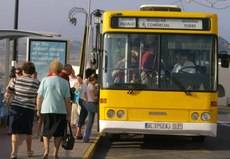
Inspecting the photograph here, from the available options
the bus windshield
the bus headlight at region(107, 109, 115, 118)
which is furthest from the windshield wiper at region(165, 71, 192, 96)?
the bus headlight at region(107, 109, 115, 118)

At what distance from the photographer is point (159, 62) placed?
50.0 feet

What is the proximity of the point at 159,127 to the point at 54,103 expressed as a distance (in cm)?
430

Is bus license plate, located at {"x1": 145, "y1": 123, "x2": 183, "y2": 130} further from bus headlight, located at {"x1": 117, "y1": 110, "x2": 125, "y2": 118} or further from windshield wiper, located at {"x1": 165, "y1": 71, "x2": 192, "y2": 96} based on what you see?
windshield wiper, located at {"x1": 165, "y1": 71, "x2": 192, "y2": 96}

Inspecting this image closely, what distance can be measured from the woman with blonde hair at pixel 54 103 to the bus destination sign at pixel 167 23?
4.36 m

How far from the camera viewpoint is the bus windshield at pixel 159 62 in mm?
15133

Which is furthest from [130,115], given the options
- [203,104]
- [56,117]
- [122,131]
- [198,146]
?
[56,117]

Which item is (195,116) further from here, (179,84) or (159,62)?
(159,62)

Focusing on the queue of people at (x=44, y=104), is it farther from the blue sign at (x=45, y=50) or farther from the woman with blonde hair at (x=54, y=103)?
the blue sign at (x=45, y=50)

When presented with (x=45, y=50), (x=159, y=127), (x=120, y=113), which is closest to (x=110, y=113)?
(x=120, y=113)

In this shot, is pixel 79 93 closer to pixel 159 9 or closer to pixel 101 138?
pixel 101 138

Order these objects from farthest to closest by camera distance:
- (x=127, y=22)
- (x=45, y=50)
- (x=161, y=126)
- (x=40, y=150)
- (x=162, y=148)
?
(x=45, y=50)
(x=162, y=148)
(x=127, y=22)
(x=161, y=126)
(x=40, y=150)

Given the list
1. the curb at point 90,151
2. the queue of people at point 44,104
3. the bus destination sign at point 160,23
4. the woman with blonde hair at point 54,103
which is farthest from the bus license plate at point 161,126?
the woman with blonde hair at point 54,103

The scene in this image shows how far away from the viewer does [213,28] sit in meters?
15.3

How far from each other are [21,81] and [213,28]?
5.55m
